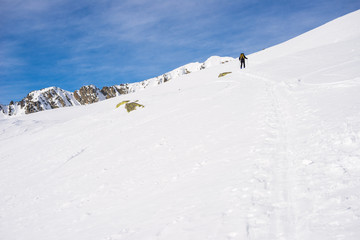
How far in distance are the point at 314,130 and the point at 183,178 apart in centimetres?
439

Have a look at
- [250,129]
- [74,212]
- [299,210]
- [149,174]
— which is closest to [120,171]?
[149,174]

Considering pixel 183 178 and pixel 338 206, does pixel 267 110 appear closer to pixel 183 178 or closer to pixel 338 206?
pixel 183 178

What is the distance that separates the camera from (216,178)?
21.0 feet

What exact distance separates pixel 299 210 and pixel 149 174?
510 cm

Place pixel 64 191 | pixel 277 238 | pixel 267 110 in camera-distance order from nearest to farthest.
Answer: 1. pixel 277 238
2. pixel 64 191
3. pixel 267 110

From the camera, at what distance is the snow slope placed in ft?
14.4

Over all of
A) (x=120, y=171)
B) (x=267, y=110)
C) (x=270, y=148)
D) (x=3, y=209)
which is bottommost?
(x=3, y=209)

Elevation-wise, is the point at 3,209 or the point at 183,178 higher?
the point at 183,178

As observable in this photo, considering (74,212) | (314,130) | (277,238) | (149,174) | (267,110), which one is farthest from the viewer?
(267,110)

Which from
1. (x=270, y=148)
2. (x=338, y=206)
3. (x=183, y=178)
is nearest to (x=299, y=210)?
(x=338, y=206)

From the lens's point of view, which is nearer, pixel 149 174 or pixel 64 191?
pixel 149 174

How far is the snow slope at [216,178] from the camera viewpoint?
438 centimetres

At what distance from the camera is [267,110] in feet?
37.0

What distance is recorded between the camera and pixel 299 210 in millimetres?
4281
